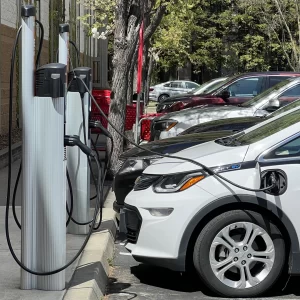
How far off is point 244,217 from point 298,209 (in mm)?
438

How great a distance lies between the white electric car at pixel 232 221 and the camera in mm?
Answer: 5723

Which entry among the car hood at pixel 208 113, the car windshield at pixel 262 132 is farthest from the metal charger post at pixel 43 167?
the car hood at pixel 208 113

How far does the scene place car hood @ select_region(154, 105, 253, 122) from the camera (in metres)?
12.3

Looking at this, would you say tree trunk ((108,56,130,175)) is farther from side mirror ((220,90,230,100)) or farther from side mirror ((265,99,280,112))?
side mirror ((220,90,230,100))

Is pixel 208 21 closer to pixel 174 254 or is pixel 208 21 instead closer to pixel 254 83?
pixel 254 83

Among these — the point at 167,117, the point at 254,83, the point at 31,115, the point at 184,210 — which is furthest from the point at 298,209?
the point at 254,83

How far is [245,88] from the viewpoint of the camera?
1678 cm

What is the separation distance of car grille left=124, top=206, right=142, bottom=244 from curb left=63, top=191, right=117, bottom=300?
0.41 metres

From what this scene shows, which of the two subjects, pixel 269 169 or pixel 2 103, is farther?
pixel 2 103

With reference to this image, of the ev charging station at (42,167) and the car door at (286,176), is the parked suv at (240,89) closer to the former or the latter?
the car door at (286,176)

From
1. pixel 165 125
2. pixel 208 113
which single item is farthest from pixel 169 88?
pixel 165 125

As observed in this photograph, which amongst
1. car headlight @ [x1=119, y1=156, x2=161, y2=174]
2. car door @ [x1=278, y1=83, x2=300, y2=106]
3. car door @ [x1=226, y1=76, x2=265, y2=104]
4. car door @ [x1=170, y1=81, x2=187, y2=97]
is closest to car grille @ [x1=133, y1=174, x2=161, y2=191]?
car headlight @ [x1=119, y1=156, x2=161, y2=174]

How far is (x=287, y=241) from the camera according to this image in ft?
19.1

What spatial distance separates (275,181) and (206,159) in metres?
0.61
